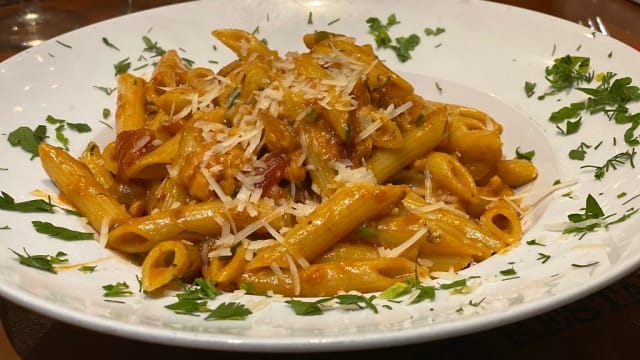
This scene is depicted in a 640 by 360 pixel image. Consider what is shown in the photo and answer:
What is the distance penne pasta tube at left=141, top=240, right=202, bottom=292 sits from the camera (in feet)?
6.47

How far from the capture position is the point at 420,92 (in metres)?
3.38

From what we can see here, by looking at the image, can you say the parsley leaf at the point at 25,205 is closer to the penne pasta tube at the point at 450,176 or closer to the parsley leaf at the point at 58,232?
the parsley leaf at the point at 58,232

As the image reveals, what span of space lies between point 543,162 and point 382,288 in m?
1.07

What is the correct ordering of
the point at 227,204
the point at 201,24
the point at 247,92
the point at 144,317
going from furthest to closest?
the point at 201,24, the point at 247,92, the point at 227,204, the point at 144,317

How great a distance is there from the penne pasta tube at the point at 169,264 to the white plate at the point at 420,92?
66 mm

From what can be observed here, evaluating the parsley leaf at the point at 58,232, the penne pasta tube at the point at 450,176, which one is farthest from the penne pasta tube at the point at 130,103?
the penne pasta tube at the point at 450,176

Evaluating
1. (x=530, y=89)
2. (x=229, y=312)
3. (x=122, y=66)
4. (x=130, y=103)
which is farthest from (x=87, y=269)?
(x=530, y=89)

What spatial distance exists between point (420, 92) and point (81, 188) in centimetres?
158

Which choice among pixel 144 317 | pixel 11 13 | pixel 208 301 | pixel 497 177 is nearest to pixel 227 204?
pixel 208 301

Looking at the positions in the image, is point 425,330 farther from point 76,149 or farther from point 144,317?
point 76,149

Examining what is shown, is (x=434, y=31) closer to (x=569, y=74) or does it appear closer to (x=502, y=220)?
(x=569, y=74)

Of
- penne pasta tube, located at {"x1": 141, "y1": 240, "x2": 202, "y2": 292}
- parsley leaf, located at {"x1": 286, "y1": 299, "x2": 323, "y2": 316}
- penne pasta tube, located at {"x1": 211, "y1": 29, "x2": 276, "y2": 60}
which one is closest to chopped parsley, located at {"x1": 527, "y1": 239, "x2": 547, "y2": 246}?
parsley leaf, located at {"x1": 286, "y1": 299, "x2": 323, "y2": 316}

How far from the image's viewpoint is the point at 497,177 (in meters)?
2.76

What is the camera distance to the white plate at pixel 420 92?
1670mm
